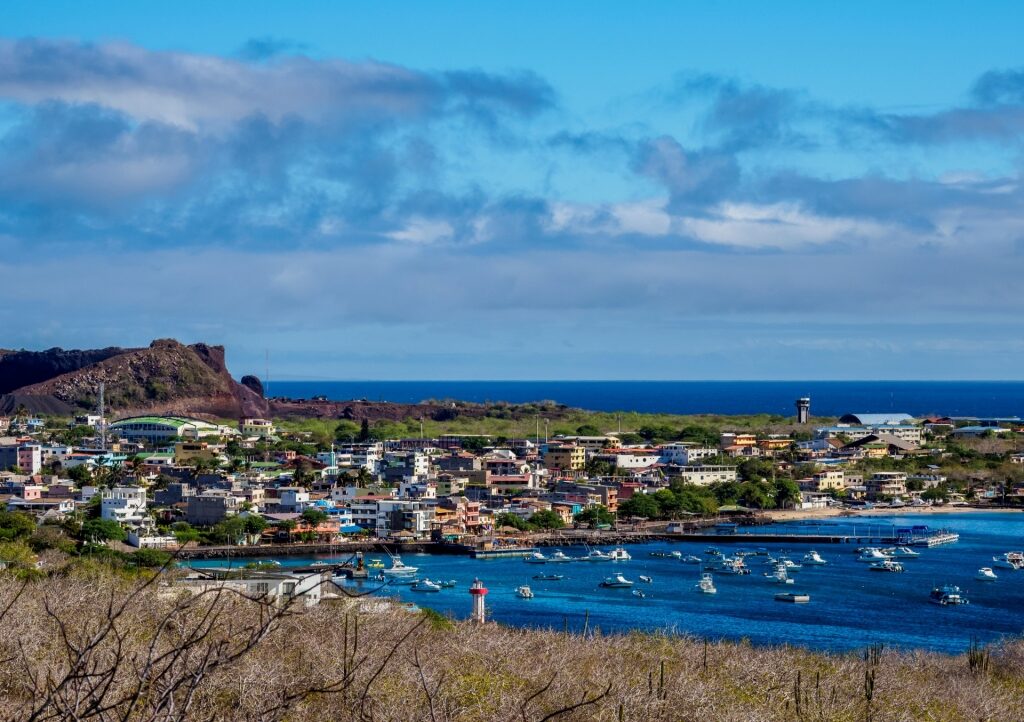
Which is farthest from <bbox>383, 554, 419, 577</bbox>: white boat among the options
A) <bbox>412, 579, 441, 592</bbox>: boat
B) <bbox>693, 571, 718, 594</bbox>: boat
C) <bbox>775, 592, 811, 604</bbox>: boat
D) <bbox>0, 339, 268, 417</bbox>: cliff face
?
<bbox>0, 339, 268, 417</bbox>: cliff face

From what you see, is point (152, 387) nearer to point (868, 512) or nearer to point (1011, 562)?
point (868, 512)

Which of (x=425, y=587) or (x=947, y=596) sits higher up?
(x=425, y=587)

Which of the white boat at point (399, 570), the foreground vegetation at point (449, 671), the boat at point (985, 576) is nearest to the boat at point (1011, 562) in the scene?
the boat at point (985, 576)

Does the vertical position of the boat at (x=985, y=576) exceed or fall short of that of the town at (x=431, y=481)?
it falls short

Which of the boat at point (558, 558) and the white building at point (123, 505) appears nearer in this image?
the boat at point (558, 558)

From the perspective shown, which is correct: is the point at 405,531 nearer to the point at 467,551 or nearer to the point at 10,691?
the point at 467,551

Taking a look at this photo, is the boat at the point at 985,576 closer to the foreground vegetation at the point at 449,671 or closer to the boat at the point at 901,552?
the boat at the point at 901,552

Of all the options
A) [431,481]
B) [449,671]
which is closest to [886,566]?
[431,481]
